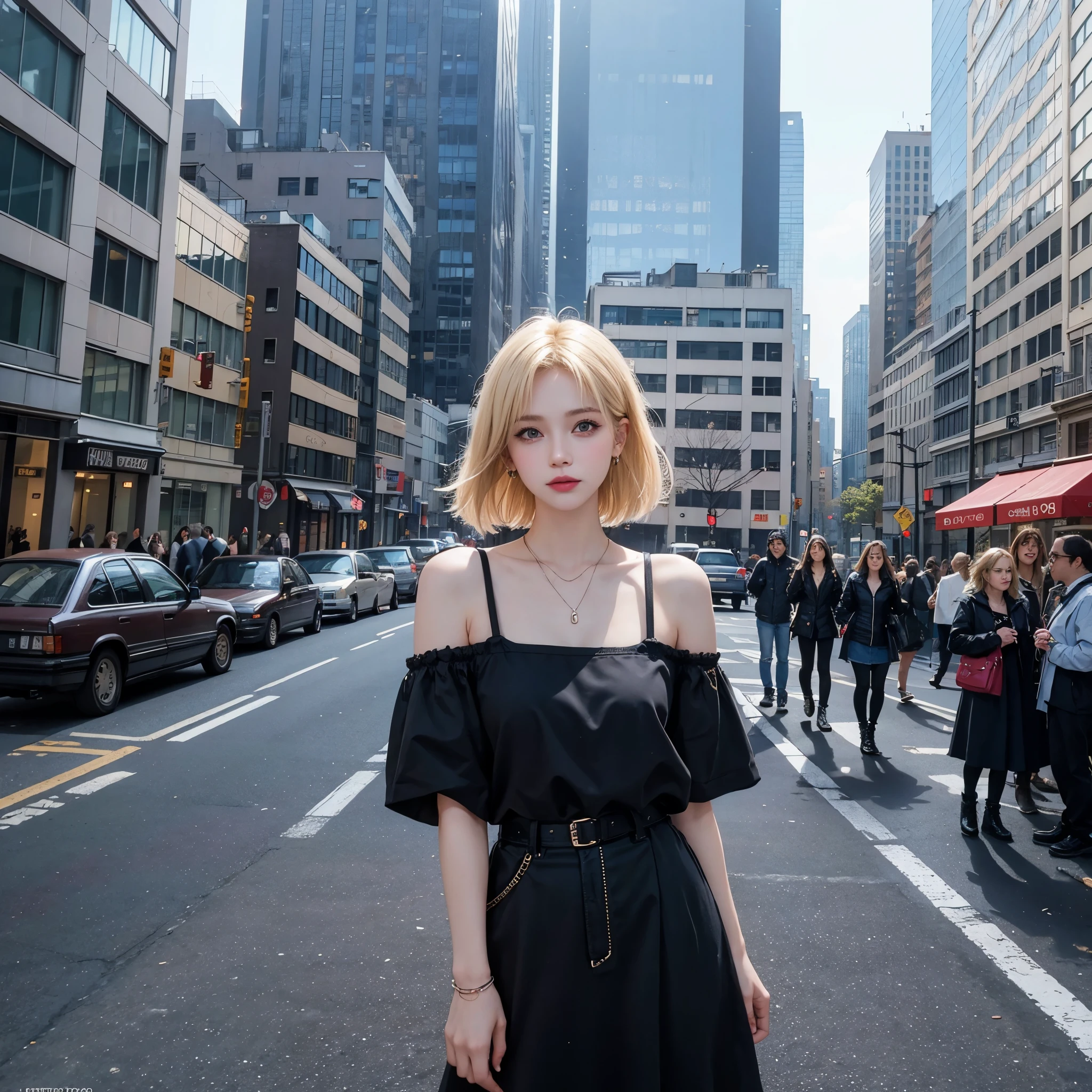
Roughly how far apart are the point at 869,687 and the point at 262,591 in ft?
37.2

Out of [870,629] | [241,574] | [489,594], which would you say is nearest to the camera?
[489,594]

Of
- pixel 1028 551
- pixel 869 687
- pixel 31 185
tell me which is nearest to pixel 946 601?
pixel 869 687

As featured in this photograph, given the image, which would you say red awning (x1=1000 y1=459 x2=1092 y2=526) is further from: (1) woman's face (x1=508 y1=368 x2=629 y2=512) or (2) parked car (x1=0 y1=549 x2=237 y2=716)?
(1) woman's face (x1=508 y1=368 x2=629 y2=512)

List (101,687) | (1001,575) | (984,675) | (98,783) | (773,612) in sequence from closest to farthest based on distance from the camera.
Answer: (984,675)
(1001,575)
(98,783)
(101,687)
(773,612)

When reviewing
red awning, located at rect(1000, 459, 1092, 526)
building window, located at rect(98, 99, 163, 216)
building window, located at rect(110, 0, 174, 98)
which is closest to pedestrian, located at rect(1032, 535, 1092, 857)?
red awning, located at rect(1000, 459, 1092, 526)

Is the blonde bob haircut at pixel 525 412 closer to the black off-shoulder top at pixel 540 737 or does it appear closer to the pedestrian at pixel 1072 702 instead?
the black off-shoulder top at pixel 540 737

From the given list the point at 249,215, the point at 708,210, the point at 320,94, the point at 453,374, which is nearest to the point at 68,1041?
the point at 249,215

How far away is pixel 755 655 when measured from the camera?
16.8 meters

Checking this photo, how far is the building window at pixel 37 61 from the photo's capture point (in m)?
21.2

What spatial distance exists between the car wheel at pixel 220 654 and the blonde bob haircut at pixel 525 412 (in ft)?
37.6

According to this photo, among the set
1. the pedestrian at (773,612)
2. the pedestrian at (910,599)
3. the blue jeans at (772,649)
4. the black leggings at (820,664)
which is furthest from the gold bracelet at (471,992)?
the pedestrian at (910,599)

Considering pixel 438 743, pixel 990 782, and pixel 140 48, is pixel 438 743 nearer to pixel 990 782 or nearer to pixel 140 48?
pixel 990 782

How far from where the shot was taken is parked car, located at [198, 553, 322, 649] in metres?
16.0

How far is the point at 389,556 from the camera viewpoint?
29.8 meters
